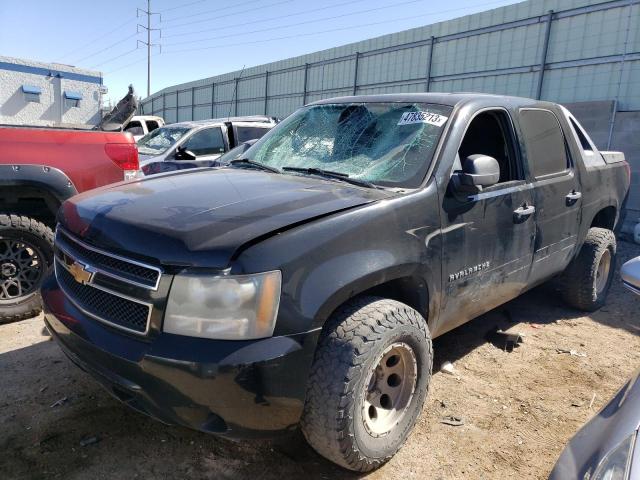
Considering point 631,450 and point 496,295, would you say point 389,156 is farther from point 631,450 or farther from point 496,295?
point 631,450

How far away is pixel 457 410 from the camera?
9.91 ft

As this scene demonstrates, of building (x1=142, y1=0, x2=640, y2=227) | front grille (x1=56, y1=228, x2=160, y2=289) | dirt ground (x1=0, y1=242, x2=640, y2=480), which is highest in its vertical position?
building (x1=142, y1=0, x2=640, y2=227)

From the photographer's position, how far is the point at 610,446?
1.41 meters

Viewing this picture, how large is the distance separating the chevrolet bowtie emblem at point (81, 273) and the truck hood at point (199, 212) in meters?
0.13

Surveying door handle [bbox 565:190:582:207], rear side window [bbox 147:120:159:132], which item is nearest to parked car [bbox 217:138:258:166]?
door handle [bbox 565:190:582:207]

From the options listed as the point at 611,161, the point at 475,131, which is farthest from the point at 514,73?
the point at 475,131

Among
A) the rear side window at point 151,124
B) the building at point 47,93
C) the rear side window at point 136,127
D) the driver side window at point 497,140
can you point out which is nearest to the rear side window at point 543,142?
the driver side window at point 497,140

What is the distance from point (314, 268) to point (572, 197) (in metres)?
2.77

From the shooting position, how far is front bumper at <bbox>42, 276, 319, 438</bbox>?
192cm

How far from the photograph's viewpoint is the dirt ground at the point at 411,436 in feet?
8.00

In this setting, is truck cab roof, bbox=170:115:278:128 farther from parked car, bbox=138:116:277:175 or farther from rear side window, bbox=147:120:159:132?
rear side window, bbox=147:120:159:132

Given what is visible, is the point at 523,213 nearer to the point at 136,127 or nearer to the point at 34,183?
the point at 34,183

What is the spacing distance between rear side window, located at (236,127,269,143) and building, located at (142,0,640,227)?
19.4 feet

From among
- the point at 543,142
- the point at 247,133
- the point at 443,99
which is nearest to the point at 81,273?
the point at 443,99
